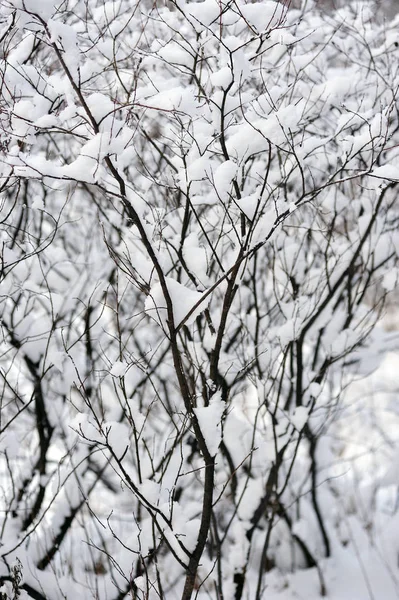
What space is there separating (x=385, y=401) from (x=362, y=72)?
23.8ft

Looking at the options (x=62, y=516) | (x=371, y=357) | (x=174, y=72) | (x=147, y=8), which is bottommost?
(x=62, y=516)

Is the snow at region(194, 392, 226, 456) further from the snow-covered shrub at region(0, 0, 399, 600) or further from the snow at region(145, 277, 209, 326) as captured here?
the snow at region(145, 277, 209, 326)

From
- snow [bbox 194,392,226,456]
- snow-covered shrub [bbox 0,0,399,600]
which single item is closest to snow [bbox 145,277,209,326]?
snow-covered shrub [bbox 0,0,399,600]

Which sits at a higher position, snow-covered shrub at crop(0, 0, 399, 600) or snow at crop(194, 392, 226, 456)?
snow-covered shrub at crop(0, 0, 399, 600)

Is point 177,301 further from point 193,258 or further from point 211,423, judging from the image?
point 211,423

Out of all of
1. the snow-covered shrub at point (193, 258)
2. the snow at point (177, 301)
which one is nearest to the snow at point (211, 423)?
the snow-covered shrub at point (193, 258)

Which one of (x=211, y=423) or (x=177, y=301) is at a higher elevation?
(x=177, y=301)

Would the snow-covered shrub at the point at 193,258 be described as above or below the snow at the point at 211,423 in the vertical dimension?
above

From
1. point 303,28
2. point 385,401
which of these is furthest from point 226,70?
point 385,401

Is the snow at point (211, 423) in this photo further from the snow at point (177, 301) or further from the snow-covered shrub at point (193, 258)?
the snow at point (177, 301)

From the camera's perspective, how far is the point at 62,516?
12.3ft

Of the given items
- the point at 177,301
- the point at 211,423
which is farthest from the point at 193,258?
the point at 211,423

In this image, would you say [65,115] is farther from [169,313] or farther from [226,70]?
[169,313]

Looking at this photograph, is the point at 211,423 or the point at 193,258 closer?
the point at 211,423
